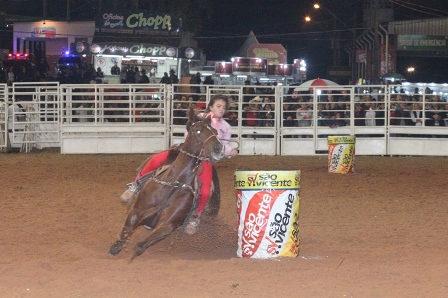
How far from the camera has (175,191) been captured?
7570 mm

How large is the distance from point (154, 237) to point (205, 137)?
1117mm

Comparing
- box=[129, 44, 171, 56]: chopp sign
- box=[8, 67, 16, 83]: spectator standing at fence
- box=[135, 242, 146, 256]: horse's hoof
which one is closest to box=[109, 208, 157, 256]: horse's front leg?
box=[135, 242, 146, 256]: horse's hoof

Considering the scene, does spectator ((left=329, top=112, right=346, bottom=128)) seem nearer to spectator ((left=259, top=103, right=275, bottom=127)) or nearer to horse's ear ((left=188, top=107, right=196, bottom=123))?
spectator ((left=259, top=103, right=275, bottom=127))

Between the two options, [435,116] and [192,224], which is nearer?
[192,224]

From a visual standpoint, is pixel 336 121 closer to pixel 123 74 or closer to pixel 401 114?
pixel 401 114

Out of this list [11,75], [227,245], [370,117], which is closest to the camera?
[227,245]

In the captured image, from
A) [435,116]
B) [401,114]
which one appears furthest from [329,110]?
[435,116]

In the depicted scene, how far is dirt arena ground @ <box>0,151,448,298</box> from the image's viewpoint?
6.18 m

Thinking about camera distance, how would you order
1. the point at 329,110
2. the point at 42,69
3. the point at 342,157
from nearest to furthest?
the point at 342,157 < the point at 329,110 < the point at 42,69

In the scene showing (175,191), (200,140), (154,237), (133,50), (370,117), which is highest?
(133,50)

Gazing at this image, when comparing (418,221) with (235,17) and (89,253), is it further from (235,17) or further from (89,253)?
(235,17)

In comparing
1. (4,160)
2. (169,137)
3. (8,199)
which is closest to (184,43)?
(169,137)

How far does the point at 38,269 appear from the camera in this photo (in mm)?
6859

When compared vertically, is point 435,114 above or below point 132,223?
above
